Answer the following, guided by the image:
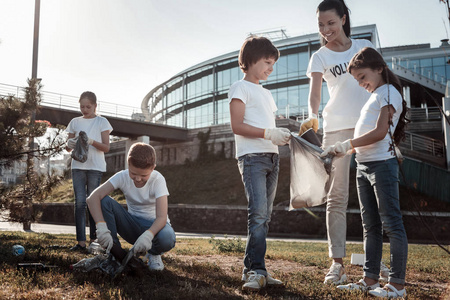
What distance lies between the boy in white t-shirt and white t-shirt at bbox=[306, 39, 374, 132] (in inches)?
62.6

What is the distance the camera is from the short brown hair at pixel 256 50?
10.4 ft

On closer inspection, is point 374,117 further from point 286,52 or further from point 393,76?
point 286,52

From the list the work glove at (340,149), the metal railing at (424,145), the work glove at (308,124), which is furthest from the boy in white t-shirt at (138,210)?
the metal railing at (424,145)

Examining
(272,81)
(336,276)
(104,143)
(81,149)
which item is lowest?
(336,276)

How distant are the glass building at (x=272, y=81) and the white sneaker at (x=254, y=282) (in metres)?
28.0

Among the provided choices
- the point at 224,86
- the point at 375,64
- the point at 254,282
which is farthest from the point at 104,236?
the point at 224,86

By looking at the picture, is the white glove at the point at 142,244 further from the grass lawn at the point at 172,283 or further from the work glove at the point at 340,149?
the work glove at the point at 340,149

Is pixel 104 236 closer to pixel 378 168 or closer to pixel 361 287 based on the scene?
pixel 361 287

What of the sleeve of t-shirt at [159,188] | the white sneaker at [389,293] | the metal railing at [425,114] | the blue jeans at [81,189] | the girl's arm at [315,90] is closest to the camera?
the white sneaker at [389,293]

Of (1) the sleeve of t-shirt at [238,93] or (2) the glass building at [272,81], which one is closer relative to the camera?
(1) the sleeve of t-shirt at [238,93]

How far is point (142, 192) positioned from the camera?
339cm

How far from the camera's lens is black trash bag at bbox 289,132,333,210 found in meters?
3.10

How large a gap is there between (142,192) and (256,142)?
1060 millimetres

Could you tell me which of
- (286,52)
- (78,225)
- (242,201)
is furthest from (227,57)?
(78,225)
